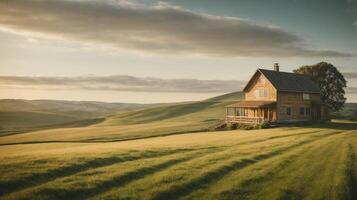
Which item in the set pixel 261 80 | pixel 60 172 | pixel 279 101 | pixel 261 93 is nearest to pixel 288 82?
pixel 261 80

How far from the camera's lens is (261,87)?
7000 centimetres

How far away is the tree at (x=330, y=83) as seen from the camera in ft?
274

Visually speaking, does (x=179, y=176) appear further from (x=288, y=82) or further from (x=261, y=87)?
(x=288, y=82)

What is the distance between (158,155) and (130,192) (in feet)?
30.8

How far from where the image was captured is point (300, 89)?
7094 centimetres

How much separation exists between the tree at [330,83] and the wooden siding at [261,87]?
21.1 m

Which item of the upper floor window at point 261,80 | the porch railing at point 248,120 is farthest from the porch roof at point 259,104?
the upper floor window at point 261,80

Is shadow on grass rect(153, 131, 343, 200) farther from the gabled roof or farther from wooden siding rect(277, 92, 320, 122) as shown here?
the gabled roof

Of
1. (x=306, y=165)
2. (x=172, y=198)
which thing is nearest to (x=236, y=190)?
(x=172, y=198)

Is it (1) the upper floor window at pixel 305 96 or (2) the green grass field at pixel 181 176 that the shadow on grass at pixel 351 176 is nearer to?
(2) the green grass field at pixel 181 176

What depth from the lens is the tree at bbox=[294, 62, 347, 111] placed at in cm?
8338

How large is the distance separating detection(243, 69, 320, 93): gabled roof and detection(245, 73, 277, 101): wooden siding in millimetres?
879

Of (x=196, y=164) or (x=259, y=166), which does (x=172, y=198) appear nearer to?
(x=196, y=164)

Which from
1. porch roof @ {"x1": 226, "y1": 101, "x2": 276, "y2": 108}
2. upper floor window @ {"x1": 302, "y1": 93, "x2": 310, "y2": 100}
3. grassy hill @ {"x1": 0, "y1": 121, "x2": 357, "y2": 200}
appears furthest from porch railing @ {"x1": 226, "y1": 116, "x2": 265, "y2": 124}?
grassy hill @ {"x1": 0, "y1": 121, "x2": 357, "y2": 200}
